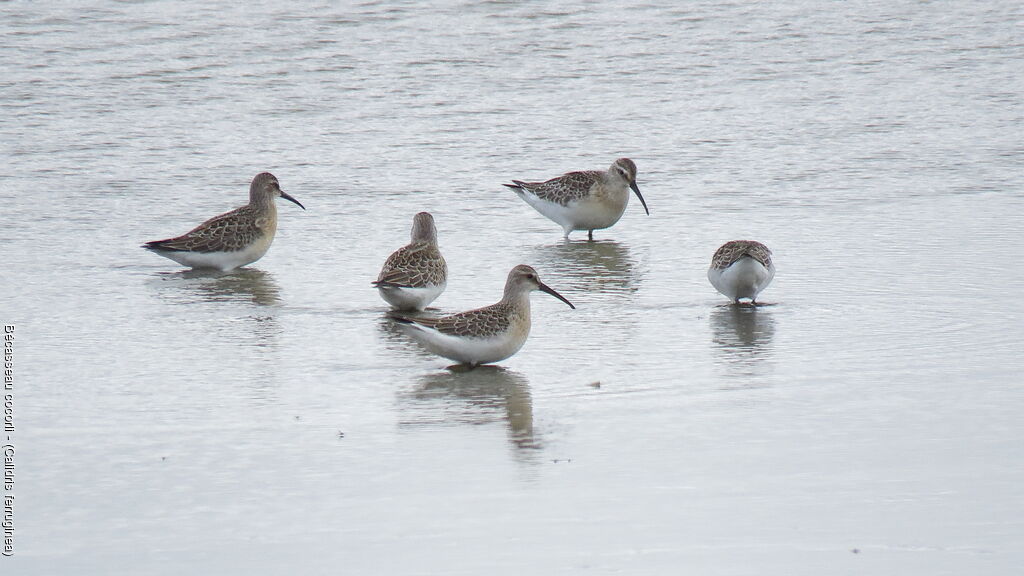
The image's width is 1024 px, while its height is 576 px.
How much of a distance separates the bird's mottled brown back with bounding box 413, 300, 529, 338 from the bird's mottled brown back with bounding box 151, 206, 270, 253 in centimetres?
343

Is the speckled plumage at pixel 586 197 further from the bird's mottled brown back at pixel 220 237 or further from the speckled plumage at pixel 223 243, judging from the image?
the bird's mottled brown back at pixel 220 237

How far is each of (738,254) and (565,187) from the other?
3.75 metres

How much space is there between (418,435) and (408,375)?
4.68ft

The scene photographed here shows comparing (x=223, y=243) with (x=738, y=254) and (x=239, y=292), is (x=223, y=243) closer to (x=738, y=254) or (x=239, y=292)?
(x=239, y=292)

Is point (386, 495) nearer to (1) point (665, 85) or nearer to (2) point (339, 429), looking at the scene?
(2) point (339, 429)

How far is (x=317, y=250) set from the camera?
1280 centimetres

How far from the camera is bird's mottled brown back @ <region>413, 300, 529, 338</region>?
898 cm

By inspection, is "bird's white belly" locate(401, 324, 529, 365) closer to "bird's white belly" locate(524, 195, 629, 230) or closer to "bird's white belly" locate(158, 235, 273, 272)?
"bird's white belly" locate(158, 235, 273, 272)

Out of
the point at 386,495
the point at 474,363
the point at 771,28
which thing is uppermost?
the point at 386,495

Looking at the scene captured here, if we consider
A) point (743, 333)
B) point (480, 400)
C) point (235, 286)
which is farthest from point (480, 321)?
point (235, 286)

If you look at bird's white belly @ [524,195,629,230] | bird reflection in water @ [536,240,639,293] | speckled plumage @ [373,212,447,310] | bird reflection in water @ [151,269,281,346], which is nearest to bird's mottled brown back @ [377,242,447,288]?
speckled plumage @ [373,212,447,310]

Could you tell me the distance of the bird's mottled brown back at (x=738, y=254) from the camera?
33.5 feet

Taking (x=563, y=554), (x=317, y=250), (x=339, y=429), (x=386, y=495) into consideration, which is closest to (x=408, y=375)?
(x=339, y=429)

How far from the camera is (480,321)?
9.04 metres
